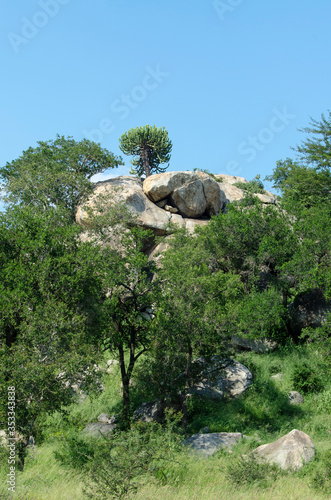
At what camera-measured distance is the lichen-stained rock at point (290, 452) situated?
12.3 meters

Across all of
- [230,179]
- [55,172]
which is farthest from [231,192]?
[55,172]

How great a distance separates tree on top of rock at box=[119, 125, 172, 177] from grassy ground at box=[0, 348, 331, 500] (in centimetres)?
2532

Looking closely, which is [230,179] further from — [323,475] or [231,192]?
[323,475]

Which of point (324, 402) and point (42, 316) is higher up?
point (42, 316)

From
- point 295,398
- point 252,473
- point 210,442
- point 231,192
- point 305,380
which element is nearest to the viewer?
point 252,473

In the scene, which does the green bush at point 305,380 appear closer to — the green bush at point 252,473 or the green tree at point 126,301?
the green tree at point 126,301

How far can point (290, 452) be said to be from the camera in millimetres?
12570

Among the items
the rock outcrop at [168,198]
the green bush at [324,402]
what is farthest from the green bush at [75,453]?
the rock outcrop at [168,198]

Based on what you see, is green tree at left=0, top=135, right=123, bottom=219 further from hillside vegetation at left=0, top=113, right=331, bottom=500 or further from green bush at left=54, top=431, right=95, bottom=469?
green bush at left=54, top=431, right=95, bottom=469

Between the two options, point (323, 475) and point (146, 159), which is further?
point (146, 159)

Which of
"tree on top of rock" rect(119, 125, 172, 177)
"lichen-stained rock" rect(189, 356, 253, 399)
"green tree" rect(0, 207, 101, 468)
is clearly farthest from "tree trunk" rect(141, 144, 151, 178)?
"green tree" rect(0, 207, 101, 468)

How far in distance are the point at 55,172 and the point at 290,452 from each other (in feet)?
88.4

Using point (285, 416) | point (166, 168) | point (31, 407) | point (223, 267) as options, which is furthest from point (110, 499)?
point (166, 168)

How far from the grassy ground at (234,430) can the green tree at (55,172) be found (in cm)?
1481
